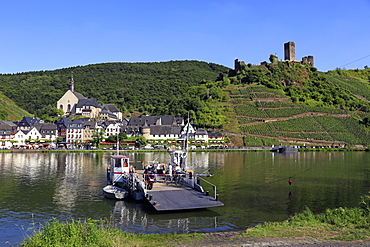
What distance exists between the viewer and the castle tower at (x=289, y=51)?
7239 inches

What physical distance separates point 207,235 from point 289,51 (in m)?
179

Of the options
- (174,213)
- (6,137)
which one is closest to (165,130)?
(6,137)

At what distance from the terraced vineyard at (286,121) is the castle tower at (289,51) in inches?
1627

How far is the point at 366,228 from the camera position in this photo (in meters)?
18.9

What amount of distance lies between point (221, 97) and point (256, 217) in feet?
404

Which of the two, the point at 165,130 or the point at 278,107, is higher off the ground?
the point at 278,107

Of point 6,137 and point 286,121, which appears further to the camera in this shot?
point 286,121

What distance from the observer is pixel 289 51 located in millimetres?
184500

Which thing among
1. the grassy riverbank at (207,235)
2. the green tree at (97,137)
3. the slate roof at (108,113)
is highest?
the slate roof at (108,113)

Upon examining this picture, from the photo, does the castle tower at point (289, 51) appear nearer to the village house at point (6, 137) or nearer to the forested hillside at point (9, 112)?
the forested hillside at point (9, 112)

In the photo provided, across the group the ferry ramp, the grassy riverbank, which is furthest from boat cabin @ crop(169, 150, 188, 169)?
the grassy riverbank

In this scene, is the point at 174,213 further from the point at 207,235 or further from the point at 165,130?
the point at 165,130

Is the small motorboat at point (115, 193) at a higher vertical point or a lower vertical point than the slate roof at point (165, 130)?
lower

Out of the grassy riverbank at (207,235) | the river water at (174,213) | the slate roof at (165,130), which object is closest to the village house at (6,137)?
the slate roof at (165,130)
